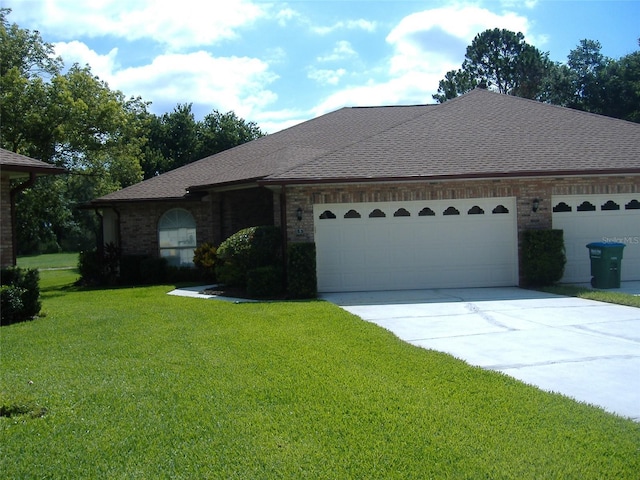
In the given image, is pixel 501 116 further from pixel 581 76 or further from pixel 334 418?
pixel 581 76

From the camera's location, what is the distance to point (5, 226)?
11172mm

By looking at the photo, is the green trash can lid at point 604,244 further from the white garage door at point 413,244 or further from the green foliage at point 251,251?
the green foliage at point 251,251

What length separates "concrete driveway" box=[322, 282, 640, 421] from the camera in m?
5.79

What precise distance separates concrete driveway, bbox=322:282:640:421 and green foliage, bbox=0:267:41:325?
19.2 ft

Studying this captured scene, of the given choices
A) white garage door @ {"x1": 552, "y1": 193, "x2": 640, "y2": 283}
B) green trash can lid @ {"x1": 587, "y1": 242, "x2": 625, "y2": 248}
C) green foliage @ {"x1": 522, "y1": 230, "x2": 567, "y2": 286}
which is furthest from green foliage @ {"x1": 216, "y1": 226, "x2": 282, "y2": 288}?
green trash can lid @ {"x1": 587, "y1": 242, "x2": 625, "y2": 248}

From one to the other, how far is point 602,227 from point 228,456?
12657 millimetres

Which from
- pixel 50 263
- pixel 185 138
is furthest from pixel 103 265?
pixel 185 138

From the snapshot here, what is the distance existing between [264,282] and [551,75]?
35.2 metres

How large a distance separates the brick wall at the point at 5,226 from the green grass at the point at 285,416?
3.76 metres

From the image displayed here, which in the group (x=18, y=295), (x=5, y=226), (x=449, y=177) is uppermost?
(x=449, y=177)

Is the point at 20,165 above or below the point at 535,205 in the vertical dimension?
above

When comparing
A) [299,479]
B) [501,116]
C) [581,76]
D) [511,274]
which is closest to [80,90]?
[501,116]

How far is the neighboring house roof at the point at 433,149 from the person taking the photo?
1336cm

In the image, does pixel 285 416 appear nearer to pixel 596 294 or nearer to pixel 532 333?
pixel 532 333
